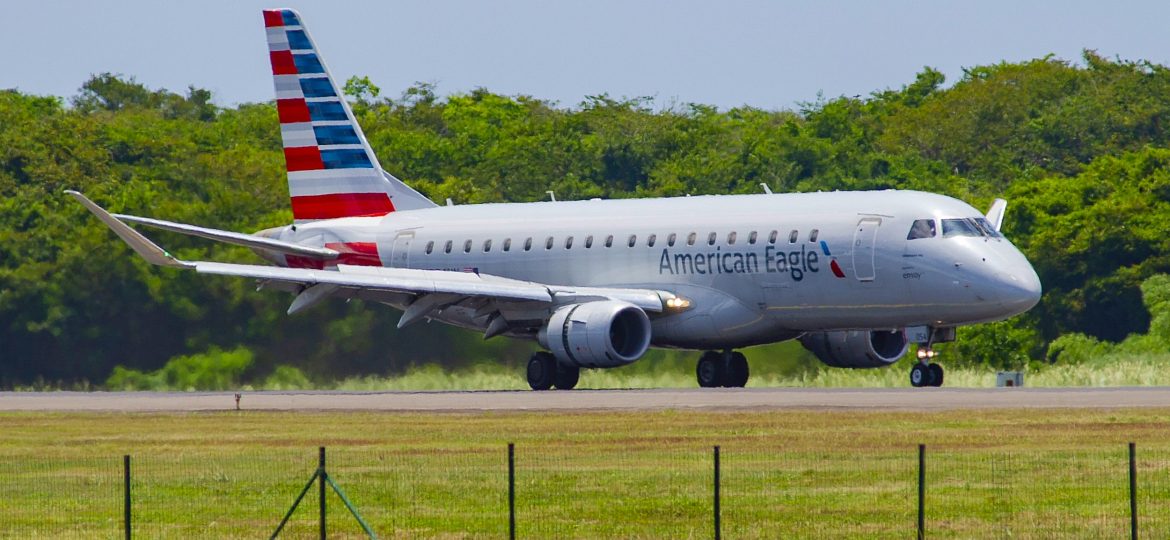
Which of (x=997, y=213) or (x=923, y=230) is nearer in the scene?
(x=923, y=230)

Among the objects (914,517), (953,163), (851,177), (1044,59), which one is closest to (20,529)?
(914,517)

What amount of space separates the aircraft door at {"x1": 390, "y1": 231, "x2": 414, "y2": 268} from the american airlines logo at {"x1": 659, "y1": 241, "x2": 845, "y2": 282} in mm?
6535

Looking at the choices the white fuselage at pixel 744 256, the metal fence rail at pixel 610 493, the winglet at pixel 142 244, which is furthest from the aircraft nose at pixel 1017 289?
the winglet at pixel 142 244

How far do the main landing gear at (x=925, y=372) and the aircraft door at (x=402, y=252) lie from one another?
12.0 meters

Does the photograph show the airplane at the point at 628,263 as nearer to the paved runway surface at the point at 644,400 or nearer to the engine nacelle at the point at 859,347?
the engine nacelle at the point at 859,347

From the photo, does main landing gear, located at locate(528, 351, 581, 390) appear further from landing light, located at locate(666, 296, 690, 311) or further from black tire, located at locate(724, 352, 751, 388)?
black tire, located at locate(724, 352, 751, 388)

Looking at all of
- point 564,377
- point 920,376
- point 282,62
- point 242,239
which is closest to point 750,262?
point 920,376

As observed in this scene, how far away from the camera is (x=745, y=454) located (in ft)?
93.8

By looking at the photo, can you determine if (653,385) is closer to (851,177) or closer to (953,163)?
(851,177)

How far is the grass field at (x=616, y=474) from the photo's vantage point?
2298cm

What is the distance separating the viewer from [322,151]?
52.5 m

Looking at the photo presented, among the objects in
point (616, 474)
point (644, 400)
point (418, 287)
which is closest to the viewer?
point (616, 474)

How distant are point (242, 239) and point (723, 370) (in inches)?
401

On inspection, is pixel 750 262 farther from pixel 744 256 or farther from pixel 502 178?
pixel 502 178
